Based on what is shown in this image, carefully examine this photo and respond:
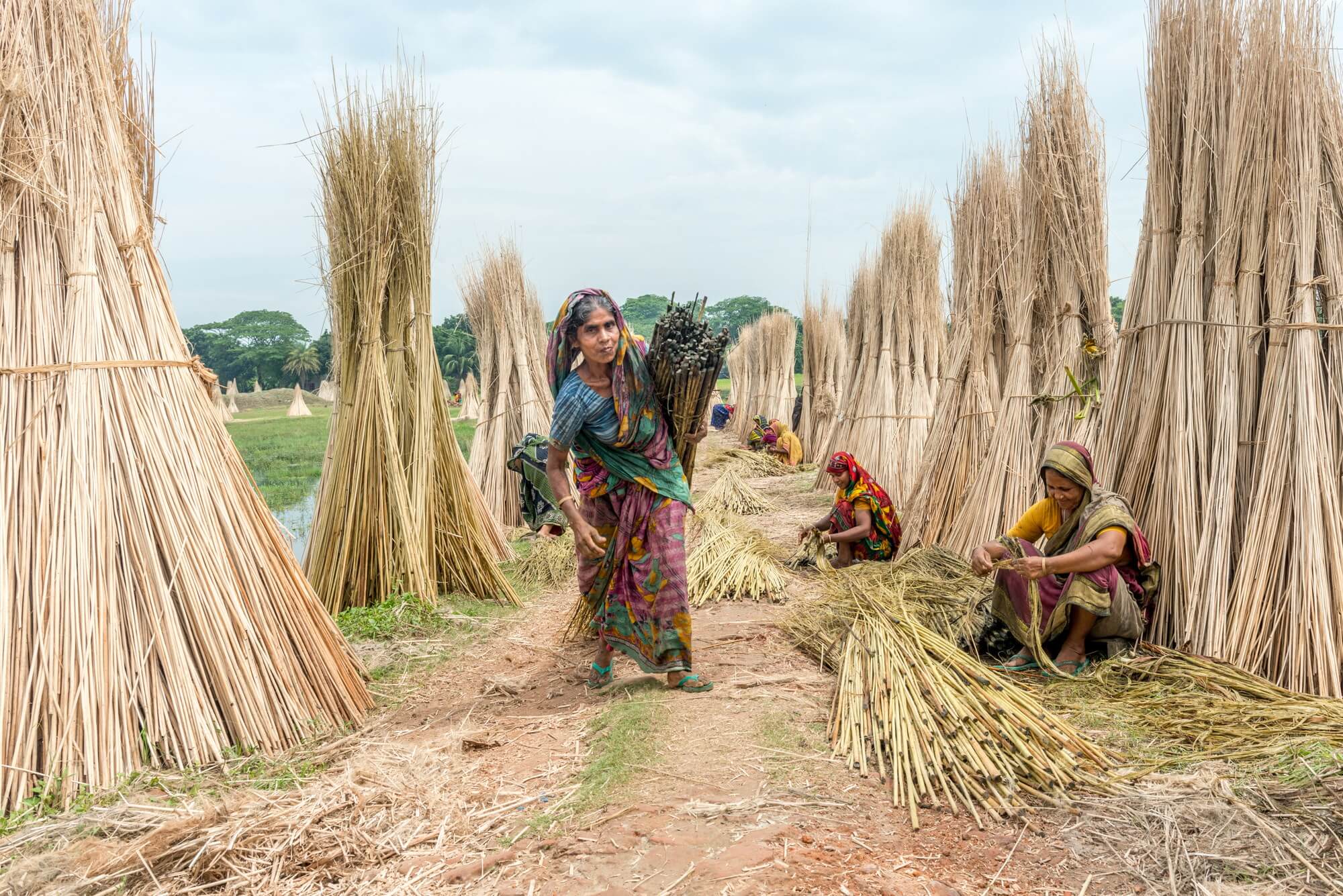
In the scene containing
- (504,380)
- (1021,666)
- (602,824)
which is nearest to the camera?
(602,824)

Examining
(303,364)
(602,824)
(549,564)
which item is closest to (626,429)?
(602,824)

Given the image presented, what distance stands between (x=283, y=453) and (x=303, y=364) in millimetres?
32860

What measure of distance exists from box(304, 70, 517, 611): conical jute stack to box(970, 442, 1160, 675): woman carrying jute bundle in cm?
289

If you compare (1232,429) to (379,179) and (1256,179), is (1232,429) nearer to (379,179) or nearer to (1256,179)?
(1256,179)

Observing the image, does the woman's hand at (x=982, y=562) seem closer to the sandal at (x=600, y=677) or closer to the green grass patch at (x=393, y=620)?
the sandal at (x=600, y=677)

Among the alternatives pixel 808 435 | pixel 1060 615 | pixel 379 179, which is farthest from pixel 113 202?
pixel 808 435

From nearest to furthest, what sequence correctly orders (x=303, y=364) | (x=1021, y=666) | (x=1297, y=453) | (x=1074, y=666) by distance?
(x=1297, y=453) → (x=1074, y=666) → (x=1021, y=666) → (x=303, y=364)

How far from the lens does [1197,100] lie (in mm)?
3465

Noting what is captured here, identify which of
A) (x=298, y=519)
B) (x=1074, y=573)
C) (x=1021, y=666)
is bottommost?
(x=298, y=519)

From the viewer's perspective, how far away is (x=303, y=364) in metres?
46.2

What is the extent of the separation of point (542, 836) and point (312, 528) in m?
2.96

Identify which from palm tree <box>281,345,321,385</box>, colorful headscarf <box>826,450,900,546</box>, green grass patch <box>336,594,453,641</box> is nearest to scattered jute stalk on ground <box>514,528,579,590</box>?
green grass patch <box>336,594,453,641</box>

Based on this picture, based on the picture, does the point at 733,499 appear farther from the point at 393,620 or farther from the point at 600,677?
the point at 600,677

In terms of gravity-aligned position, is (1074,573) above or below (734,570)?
above
